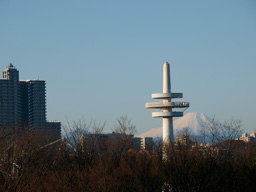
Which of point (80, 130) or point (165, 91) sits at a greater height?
point (165, 91)

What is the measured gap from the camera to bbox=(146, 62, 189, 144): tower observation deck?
300 feet

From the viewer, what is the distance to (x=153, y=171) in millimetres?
48812

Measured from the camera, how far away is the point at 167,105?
92.5m

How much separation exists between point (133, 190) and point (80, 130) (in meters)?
34.9

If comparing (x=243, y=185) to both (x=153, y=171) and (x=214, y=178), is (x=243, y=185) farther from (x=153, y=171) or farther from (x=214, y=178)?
(x=153, y=171)

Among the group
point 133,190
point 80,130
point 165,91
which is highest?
point 165,91

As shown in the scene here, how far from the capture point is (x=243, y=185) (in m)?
39.9

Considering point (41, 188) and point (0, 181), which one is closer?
point (0, 181)

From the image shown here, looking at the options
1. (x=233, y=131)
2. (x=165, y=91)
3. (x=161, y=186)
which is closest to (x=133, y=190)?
(x=161, y=186)

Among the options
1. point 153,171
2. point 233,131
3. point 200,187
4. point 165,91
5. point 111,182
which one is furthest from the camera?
point 165,91

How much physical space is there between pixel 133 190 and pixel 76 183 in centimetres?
426

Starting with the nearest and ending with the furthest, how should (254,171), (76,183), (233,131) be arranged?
(76,183), (254,171), (233,131)

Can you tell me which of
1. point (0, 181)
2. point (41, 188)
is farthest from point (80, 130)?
point (0, 181)

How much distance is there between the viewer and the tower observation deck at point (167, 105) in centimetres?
9150
